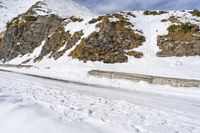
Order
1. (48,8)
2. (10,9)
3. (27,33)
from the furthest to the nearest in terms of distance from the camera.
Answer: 1. (10,9)
2. (48,8)
3. (27,33)

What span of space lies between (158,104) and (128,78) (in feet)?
29.8

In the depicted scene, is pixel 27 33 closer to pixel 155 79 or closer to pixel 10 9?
pixel 155 79

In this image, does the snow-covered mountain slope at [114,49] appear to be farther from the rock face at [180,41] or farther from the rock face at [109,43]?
the rock face at [180,41]

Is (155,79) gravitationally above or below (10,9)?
below

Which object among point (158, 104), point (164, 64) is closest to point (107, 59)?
point (164, 64)

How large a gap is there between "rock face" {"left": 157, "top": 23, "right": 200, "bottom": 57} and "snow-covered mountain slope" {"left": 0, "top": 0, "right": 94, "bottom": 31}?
2932cm

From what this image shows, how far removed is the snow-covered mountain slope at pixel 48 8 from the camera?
6141 centimetres

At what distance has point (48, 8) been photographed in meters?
63.0

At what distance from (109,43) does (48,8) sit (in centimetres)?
3246

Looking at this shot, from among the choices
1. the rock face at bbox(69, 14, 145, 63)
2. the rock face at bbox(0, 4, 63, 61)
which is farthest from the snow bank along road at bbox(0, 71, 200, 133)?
the rock face at bbox(0, 4, 63, 61)

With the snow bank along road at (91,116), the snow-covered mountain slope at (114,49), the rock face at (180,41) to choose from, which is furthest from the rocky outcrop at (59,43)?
the snow bank along road at (91,116)

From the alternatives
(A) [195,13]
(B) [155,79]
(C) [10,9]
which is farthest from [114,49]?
(C) [10,9]

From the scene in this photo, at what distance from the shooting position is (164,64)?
27453 mm

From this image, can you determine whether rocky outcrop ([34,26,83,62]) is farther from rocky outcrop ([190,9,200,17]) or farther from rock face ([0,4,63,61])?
rocky outcrop ([190,9,200,17])
